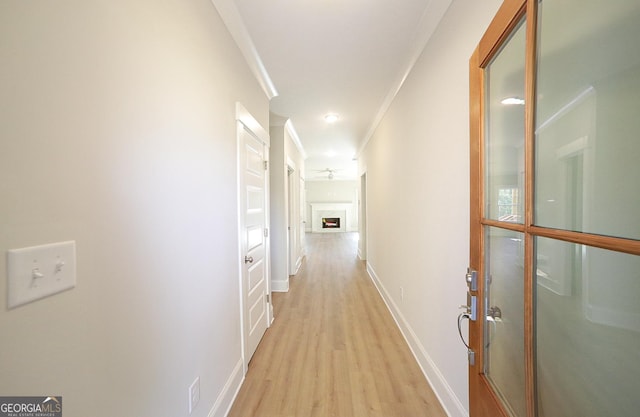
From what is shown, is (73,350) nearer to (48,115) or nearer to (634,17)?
(48,115)

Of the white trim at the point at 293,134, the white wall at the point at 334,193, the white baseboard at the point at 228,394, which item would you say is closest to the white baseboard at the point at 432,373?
the white baseboard at the point at 228,394

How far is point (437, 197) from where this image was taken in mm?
1754

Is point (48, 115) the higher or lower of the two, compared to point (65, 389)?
higher

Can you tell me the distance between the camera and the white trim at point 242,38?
63.2 inches

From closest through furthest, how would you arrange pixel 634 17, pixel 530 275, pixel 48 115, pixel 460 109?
pixel 634 17 → pixel 48 115 → pixel 530 275 → pixel 460 109

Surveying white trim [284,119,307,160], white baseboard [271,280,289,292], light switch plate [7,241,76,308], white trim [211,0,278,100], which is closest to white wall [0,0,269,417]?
light switch plate [7,241,76,308]

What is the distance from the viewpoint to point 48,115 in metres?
0.60

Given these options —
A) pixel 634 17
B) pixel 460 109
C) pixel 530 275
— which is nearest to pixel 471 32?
pixel 460 109

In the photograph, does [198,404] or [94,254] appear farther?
[198,404]

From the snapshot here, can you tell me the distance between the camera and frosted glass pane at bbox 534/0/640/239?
501mm

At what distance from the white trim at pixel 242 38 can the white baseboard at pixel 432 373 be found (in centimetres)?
281

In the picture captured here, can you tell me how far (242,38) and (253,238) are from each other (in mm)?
1636

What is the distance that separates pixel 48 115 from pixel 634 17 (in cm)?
130

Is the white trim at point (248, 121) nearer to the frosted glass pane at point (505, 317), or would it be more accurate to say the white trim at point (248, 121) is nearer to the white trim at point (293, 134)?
the white trim at point (293, 134)
